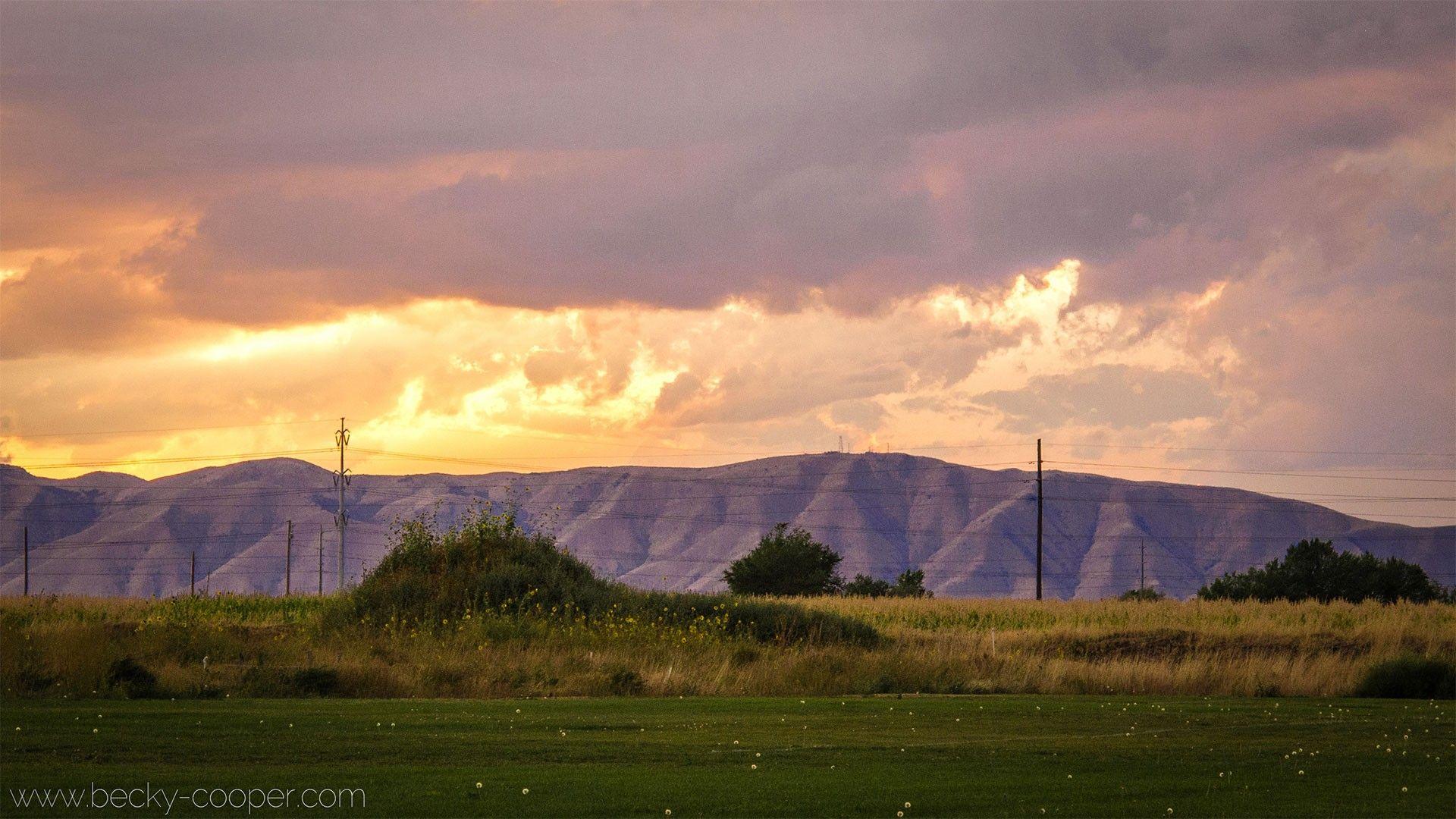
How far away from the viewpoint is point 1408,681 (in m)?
29.5

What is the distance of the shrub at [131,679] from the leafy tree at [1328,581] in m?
71.6

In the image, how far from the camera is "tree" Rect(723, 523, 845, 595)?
9688 centimetres

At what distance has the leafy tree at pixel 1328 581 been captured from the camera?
87062 mm

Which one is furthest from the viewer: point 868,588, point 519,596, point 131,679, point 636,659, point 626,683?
point 868,588

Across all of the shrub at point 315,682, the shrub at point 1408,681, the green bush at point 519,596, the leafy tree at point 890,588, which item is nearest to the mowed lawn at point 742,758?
the shrub at point 315,682

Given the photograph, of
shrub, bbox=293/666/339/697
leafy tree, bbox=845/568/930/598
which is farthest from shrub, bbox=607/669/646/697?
leafy tree, bbox=845/568/930/598

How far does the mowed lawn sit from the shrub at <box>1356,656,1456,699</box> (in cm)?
776

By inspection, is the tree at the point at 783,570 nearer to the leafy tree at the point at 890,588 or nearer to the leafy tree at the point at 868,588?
the leafy tree at the point at 868,588

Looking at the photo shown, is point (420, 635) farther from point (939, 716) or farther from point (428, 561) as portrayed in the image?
point (939, 716)

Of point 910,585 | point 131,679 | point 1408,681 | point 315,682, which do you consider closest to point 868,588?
point 910,585

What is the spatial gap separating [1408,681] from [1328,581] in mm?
64150

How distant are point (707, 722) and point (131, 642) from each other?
1388 centimetres

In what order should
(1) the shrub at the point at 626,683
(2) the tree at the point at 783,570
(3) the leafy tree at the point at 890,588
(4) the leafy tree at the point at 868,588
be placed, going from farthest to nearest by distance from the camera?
(3) the leafy tree at the point at 890,588, (4) the leafy tree at the point at 868,588, (2) the tree at the point at 783,570, (1) the shrub at the point at 626,683

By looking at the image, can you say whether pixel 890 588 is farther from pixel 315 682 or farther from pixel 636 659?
pixel 315 682
